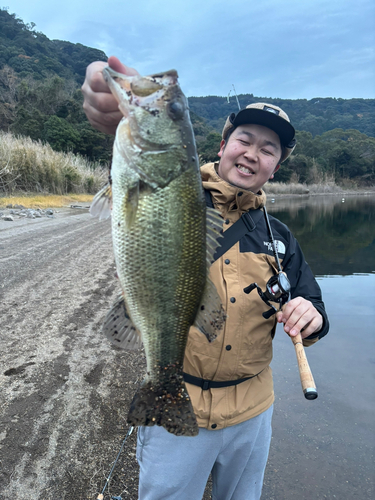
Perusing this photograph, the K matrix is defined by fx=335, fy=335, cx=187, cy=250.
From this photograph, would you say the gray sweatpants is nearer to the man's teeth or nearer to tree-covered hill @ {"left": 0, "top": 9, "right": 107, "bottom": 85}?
the man's teeth

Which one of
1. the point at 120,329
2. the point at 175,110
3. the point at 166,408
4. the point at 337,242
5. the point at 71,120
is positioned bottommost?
the point at 337,242

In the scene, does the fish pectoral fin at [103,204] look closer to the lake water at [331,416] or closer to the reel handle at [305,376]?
the reel handle at [305,376]

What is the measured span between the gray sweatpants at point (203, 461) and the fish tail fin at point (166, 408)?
298 millimetres

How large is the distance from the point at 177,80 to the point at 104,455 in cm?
303

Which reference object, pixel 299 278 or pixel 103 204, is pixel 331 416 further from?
pixel 103 204

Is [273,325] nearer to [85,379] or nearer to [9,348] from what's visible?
[85,379]

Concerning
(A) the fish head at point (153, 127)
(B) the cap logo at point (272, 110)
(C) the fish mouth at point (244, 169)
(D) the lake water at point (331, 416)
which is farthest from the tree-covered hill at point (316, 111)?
(A) the fish head at point (153, 127)

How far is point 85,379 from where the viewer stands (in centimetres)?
392

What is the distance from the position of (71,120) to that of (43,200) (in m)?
31.1

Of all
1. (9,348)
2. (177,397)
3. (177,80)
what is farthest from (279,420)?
(177,80)

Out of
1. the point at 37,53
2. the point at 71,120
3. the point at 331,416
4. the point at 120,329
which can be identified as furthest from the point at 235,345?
the point at 37,53

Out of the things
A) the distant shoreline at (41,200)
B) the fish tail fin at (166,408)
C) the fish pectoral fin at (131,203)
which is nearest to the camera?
the fish pectoral fin at (131,203)

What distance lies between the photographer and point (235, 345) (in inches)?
78.2

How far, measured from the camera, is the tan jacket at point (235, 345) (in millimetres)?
1970
